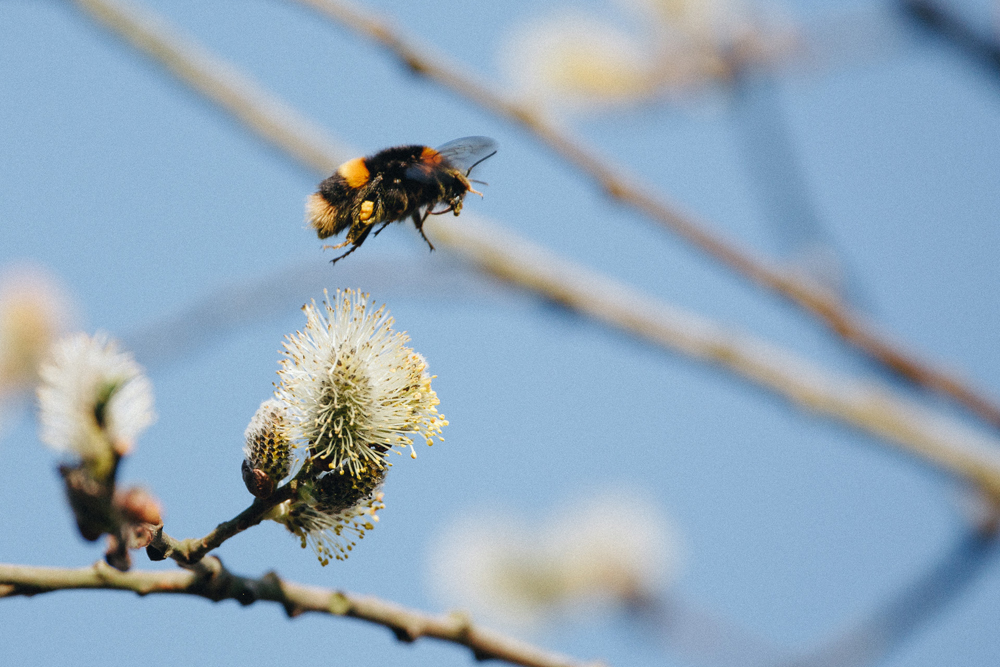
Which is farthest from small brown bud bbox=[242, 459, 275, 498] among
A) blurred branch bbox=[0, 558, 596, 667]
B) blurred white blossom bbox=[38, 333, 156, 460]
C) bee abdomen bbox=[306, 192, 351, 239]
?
bee abdomen bbox=[306, 192, 351, 239]

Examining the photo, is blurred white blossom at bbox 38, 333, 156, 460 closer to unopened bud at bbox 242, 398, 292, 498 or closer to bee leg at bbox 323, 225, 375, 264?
unopened bud at bbox 242, 398, 292, 498

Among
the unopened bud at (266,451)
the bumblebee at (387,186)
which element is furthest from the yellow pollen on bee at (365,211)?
the unopened bud at (266,451)

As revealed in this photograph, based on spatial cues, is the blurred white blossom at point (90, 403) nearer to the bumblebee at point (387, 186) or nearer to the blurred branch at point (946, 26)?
the bumblebee at point (387, 186)

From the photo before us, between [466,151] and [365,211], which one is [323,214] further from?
[466,151]

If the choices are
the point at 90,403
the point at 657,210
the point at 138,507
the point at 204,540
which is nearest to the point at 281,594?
the point at 204,540

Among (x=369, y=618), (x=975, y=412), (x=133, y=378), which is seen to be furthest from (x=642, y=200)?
(x=133, y=378)

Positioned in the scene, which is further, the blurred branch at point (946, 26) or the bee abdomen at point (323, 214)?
the blurred branch at point (946, 26)

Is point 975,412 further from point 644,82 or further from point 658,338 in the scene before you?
point 644,82
